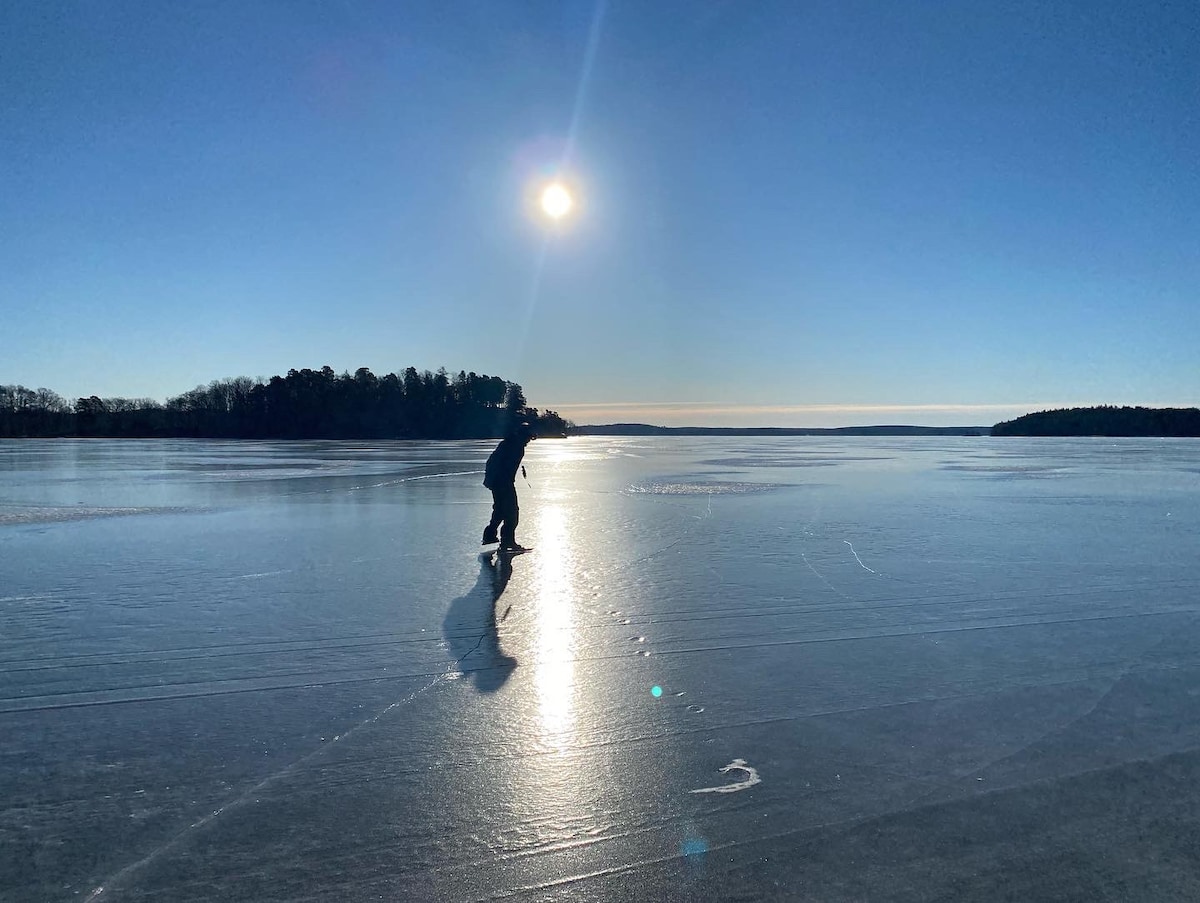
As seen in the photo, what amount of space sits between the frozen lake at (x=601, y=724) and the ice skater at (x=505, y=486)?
2.57 ft

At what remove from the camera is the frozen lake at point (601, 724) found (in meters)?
2.51

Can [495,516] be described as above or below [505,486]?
below

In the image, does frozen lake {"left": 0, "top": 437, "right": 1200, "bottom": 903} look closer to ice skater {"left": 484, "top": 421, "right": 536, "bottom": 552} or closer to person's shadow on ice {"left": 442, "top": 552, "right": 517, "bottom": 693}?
person's shadow on ice {"left": 442, "top": 552, "right": 517, "bottom": 693}

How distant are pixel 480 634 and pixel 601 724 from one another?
177 centimetres

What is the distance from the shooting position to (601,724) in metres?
→ 3.67

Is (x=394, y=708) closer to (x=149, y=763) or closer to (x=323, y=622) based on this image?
(x=149, y=763)

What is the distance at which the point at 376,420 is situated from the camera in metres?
97.4

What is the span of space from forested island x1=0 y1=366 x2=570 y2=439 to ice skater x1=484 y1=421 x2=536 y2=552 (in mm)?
→ 79294

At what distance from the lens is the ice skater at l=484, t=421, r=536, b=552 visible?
8859 millimetres

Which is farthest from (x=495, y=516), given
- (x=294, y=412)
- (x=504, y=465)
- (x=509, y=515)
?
(x=294, y=412)

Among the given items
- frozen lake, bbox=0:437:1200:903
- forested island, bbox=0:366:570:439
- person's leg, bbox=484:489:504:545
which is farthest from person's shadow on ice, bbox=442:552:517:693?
forested island, bbox=0:366:570:439

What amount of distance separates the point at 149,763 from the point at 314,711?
2.45 ft

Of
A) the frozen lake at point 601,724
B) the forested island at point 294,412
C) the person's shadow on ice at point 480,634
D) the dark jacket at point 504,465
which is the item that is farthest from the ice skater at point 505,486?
the forested island at point 294,412

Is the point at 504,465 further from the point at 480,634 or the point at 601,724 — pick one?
the point at 601,724
